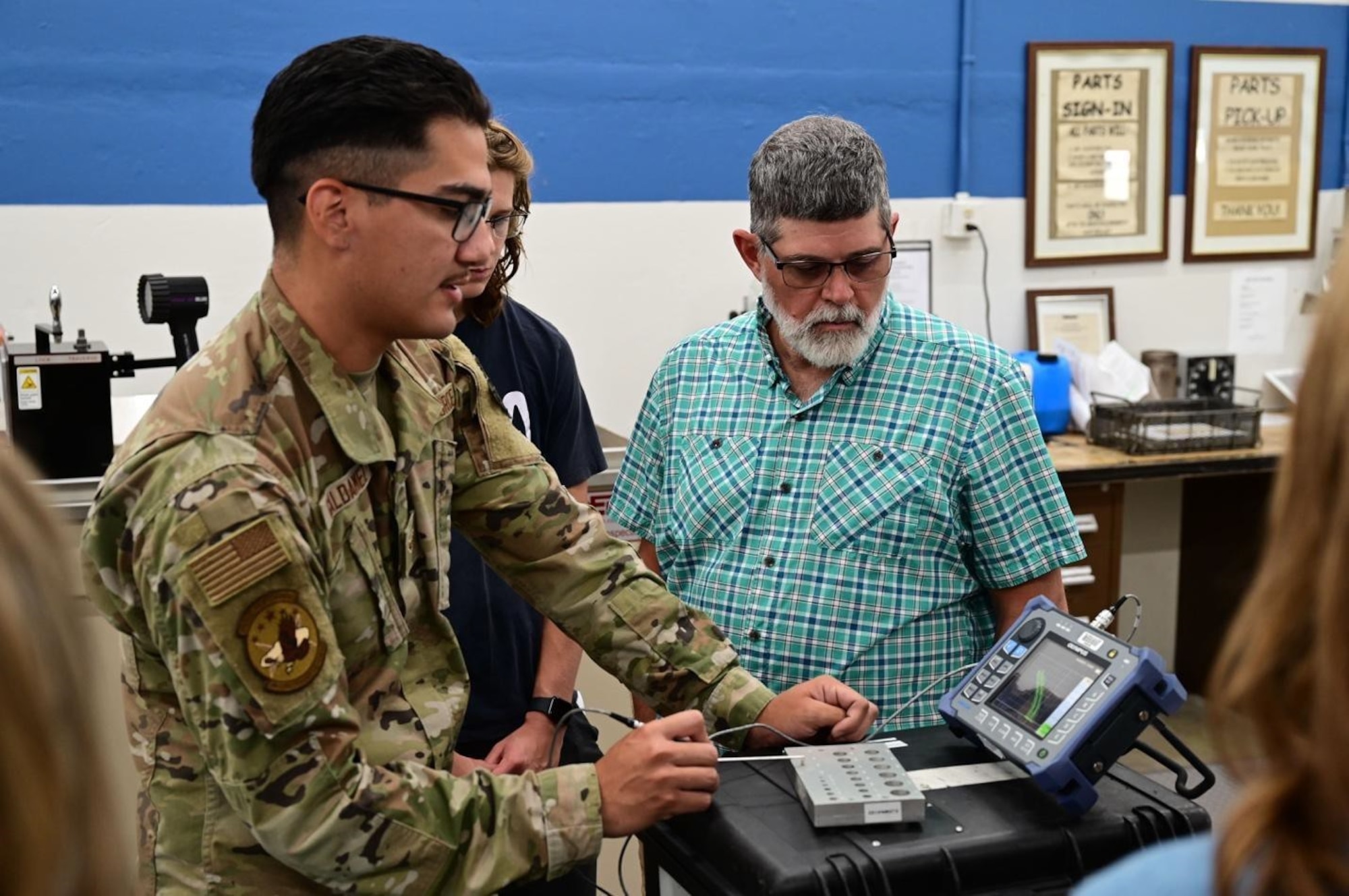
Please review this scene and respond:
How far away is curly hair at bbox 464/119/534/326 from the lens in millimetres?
1924

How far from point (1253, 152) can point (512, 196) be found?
3010 millimetres

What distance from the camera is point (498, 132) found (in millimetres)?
1955

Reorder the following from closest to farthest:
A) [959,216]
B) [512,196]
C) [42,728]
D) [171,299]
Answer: [42,728]
[512,196]
[171,299]
[959,216]

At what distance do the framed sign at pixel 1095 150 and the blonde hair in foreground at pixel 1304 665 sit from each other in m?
3.42

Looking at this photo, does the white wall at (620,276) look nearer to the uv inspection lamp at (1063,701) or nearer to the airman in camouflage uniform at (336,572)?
the airman in camouflage uniform at (336,572)

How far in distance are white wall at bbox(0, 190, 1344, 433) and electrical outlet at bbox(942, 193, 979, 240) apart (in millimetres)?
28

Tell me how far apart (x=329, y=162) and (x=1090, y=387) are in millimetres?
2970

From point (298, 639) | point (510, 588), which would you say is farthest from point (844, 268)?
point (298, 639)

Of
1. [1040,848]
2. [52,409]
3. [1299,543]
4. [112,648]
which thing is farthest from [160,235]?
[1299,543]

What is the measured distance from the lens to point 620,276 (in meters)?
3.66

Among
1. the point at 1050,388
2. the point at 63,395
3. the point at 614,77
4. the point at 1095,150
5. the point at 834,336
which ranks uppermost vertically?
the point at 614,77

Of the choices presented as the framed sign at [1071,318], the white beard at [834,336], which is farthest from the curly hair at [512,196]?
the framed sign at [1071,318]

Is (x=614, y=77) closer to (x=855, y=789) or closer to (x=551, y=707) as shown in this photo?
(x=551, y=707)

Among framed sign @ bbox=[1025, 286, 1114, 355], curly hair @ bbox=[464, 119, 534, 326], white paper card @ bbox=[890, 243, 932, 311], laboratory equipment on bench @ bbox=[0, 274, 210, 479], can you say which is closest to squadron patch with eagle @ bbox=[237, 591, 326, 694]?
curly hair @ bbox=[464, 119, 534, 326]
